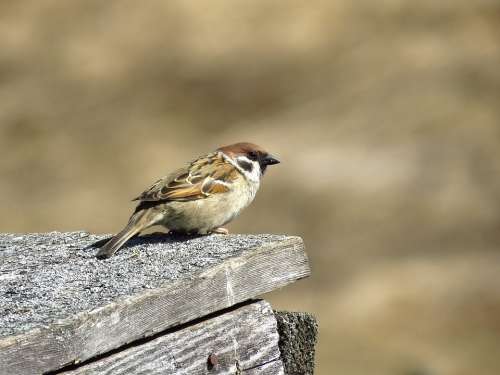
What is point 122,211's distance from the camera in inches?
390

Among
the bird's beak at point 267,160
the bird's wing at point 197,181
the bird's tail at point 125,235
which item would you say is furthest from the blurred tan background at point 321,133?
the bird's tail at point 125,235

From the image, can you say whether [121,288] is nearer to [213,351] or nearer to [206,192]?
[213,351]

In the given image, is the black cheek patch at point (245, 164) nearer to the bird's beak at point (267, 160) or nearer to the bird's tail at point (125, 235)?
the bird's beak at point (267, 160)

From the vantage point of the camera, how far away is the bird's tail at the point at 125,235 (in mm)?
4316

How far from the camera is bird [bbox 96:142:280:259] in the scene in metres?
5.30

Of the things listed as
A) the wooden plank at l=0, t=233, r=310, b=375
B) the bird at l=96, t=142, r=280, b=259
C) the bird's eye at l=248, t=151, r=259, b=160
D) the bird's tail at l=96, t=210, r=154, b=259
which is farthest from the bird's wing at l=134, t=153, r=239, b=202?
the wooden plank at l=0, t=233, r=310, b=375

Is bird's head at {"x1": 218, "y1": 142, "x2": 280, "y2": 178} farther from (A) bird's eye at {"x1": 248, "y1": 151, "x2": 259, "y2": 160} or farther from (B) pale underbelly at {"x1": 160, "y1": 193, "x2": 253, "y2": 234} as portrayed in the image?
(B) pale underbelly at {"x1": 160, "y1": 193, "x2": 253, "y2": 234}

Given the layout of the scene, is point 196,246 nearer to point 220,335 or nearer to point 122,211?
point 220,335

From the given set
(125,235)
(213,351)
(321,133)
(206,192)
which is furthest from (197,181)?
(321,133)

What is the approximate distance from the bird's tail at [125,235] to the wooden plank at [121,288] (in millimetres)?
44

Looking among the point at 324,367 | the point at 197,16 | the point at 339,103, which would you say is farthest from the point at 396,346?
the point at 197,16

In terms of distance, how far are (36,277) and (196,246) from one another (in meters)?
0.65

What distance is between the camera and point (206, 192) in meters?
5.57

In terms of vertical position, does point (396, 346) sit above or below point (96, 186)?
below
